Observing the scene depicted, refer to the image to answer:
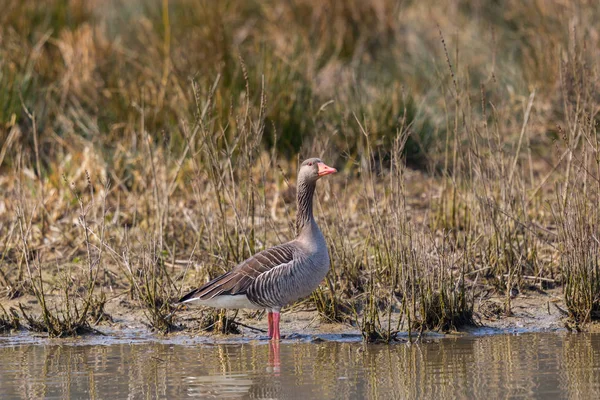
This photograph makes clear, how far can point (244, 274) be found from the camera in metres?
7.53

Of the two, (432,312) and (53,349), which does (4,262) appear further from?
(432,312)

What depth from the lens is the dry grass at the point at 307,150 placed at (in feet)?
25.3

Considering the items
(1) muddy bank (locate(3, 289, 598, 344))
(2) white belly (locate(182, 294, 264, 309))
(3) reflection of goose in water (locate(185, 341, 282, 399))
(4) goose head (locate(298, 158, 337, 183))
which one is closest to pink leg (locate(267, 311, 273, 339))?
(1) muddy bank (locate(3, 289, 598, 344))

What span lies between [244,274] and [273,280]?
9.4 inches

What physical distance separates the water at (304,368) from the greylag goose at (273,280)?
0.31 m

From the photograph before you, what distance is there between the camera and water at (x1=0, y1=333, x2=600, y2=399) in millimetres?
5875

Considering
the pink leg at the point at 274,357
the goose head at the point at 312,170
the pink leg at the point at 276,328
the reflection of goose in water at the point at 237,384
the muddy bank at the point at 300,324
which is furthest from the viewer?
the goose head at the point at 312,170

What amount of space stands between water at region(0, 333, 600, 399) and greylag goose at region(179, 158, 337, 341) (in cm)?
31

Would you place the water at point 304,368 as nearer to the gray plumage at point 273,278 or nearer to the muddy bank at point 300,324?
the muddy bank at point 300,324

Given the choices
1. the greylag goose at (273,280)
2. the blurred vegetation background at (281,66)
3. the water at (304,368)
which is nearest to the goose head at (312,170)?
the greylag goose at (273,280)

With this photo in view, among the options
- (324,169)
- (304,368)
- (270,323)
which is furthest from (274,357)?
(324,169)

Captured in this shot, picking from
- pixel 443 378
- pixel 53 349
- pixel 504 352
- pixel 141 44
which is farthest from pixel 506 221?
pixel 141 44

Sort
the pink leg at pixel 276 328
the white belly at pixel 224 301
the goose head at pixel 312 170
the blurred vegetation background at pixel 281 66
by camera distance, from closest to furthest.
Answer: the white belly at pixel 224 301 < the pink leg at pixel 276 328 < the goose head at pixel 312 170 < the blurred vegetation background at pixel 281 66

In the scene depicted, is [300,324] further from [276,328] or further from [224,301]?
[224,301]
